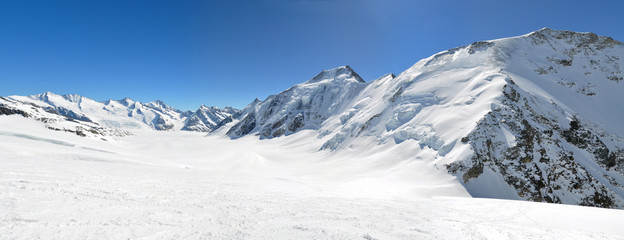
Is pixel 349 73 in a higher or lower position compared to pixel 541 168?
higher

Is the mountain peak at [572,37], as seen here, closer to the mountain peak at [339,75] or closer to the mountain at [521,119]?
the mountain at [521,119]

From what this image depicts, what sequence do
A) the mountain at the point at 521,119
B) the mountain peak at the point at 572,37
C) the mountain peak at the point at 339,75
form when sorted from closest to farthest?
the mountain at the point at 521,119
the mountain peak at the point at 572,37
the mountain peak at the point at 339,75

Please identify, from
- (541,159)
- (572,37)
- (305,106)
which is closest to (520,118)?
(541,159)

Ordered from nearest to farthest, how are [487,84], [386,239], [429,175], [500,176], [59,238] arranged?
[59,238], [386,239], [500,176], [429,175], [487,84]

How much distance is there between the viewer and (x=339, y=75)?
404 feet

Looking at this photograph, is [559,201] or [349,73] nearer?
[559,201]

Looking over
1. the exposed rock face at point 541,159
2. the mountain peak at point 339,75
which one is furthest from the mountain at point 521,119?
the mountain peak at point 339,75

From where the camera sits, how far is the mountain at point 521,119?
968 inches

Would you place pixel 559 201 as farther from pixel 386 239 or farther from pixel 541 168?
pixel 386 239

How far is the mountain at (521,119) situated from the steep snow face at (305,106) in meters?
26.9

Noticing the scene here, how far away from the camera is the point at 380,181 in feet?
86.6

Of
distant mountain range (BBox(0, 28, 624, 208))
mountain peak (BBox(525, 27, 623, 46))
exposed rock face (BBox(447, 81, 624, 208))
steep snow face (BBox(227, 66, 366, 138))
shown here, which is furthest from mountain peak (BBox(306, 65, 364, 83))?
exposed rock face (BBox(447, 81, 624, 208))

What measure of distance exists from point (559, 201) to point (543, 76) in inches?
1364

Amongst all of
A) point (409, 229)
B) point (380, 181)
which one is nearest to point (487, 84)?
point (380, 181)
